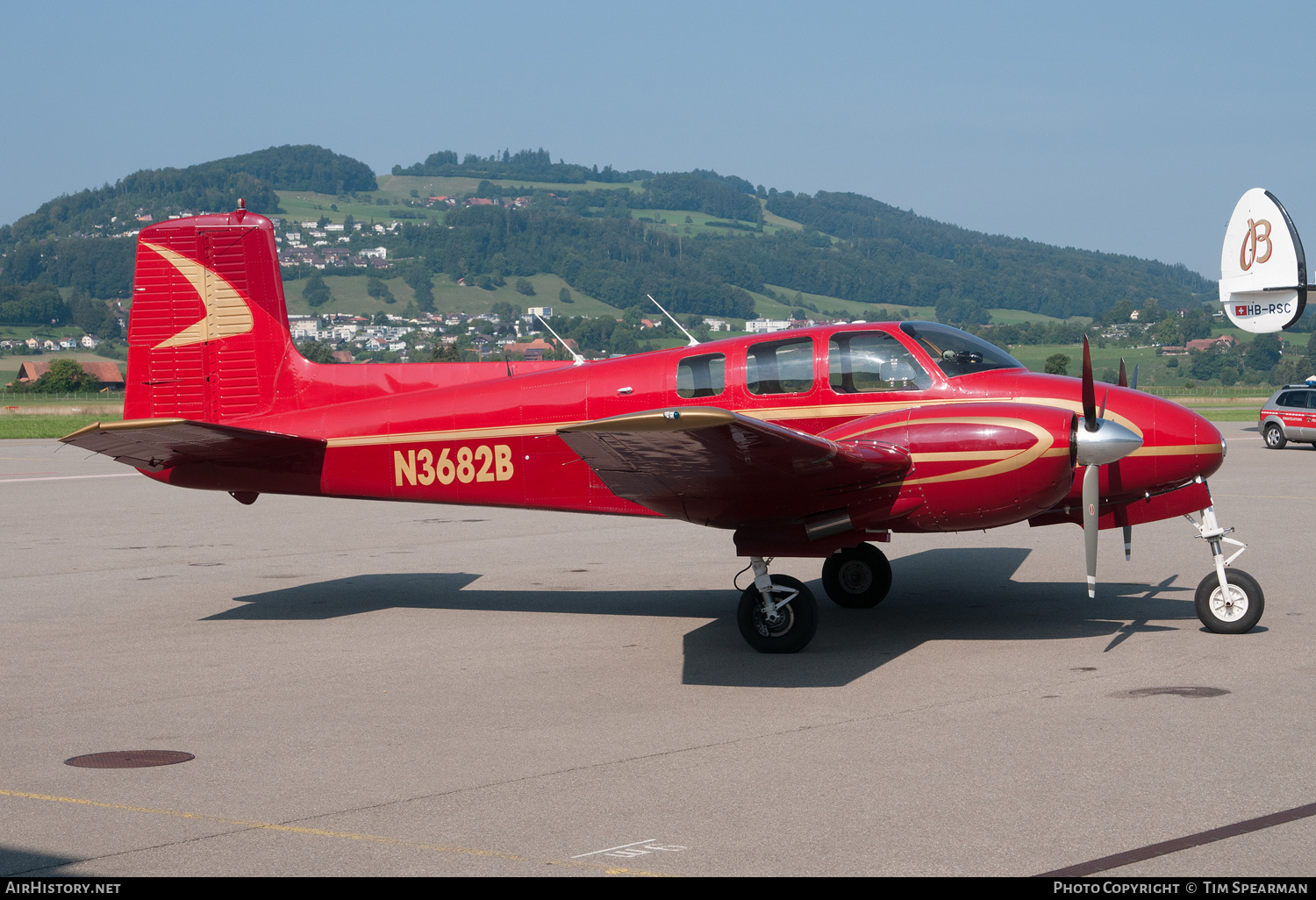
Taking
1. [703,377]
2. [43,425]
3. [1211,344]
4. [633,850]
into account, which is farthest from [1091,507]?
[1211,344]

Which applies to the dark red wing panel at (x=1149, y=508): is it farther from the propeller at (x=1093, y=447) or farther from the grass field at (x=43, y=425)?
the grass field at (x=43, y=425)

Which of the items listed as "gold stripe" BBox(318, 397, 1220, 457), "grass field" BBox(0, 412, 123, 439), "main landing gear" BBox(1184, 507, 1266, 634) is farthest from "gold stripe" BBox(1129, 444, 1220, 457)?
"grass field" BBox(0, 412, 123, 439)

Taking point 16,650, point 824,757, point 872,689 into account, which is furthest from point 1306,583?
point 16,650

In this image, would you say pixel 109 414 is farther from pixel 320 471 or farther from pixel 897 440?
pixel 897 440

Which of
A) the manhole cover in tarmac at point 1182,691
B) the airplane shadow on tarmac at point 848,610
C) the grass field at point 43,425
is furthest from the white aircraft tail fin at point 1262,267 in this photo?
the grass field at point 43,425

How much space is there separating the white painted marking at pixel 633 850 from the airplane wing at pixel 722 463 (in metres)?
3.04

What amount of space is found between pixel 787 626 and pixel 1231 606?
147 inches

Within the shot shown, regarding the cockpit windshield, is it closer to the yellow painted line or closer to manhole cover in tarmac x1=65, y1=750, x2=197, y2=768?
the yellow painted line

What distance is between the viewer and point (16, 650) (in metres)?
9.40

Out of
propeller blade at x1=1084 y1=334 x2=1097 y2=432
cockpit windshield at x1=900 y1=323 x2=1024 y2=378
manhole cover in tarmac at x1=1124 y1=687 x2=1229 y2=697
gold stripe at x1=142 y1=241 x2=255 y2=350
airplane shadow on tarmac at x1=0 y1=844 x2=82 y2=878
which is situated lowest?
manhole cover in tarmac at x1=1124 y1=687 x2=1229 y2=697

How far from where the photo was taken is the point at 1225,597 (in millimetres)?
9195

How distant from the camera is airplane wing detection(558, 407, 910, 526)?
758 cm

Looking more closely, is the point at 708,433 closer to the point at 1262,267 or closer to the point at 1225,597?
the point at 1225,597

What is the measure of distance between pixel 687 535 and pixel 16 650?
9.08 meters
